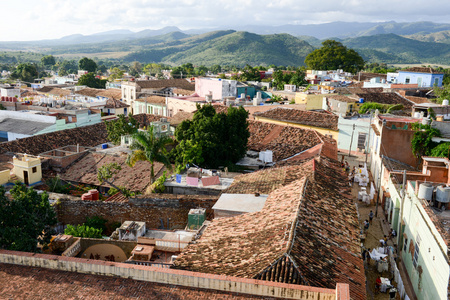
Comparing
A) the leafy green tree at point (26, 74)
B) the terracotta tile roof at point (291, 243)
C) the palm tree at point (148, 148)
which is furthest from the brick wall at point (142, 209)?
the leafy green tree at point (26, 74)

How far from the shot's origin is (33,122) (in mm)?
31016

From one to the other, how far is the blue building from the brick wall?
151 feet

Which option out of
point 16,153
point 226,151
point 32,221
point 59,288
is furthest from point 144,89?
point 59,288

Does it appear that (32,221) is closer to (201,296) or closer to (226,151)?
(201,296)

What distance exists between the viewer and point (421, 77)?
52.2m

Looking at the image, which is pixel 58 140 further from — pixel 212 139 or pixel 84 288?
pixel 84 288

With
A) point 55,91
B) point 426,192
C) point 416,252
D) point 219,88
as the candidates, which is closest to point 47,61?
point 55,91

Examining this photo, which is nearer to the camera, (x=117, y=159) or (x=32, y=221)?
(x=32, y=221)

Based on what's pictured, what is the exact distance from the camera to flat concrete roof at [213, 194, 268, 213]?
43.8 ft

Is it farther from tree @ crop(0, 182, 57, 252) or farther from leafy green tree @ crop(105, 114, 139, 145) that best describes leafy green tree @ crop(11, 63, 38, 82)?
tree @ crop(0, 182, 57, 252)

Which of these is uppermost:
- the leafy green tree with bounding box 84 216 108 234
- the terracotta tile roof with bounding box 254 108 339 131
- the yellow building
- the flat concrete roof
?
the terracotta tile roof with bounding box 254 108 339 131

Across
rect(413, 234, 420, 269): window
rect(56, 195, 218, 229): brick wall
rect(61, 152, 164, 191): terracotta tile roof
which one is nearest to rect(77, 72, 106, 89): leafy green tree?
rect(61, 152, 164, 191): terracotta tile roof

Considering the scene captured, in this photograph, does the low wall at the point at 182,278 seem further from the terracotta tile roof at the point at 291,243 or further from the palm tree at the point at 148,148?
the palm tree at the point at 148,148

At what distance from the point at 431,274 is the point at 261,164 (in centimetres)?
1114
